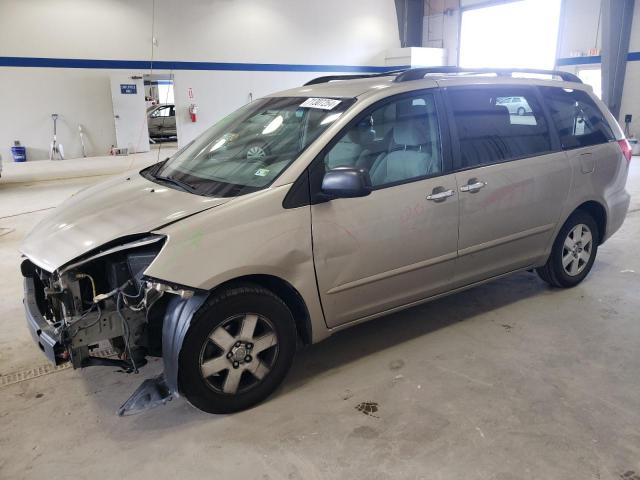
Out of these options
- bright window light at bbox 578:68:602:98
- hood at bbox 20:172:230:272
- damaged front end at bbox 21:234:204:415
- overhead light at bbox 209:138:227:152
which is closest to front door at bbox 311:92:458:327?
hood at bbox 20:172:230:272

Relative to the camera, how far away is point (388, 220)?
2.59 metres

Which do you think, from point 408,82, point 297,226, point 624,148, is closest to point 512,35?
point 624,148

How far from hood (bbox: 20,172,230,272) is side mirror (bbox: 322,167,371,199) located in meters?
0.47

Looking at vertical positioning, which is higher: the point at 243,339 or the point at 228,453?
the point at 243,339

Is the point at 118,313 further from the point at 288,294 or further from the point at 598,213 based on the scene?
the point at 598,213

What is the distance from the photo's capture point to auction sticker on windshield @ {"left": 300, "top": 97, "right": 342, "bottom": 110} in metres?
2.68

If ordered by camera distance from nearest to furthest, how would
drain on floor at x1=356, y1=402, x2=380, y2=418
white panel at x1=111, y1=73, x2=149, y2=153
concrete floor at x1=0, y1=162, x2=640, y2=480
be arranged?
1. concrete floor at x1=0, y1=162, x2=640, y2=480
2. drain on floor at x1=356, y1=402, x2=380, y2=418
3. white panel at x1=111, y1=73, x2=149, y2=153

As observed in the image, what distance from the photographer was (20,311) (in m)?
3.55

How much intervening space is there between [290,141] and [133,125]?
11771 millimetres

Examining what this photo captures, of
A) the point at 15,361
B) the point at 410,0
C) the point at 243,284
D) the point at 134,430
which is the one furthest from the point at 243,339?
the point at 410,0

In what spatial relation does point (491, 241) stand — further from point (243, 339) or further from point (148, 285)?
point (148, 285)

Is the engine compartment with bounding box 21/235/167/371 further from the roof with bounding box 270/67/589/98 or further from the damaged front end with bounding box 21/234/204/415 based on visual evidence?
the roof with bounding box 270/67/589/98

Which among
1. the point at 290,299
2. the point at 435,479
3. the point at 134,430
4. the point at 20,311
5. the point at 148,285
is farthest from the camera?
the point at 20,311

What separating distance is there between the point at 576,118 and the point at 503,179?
0.97 metres
